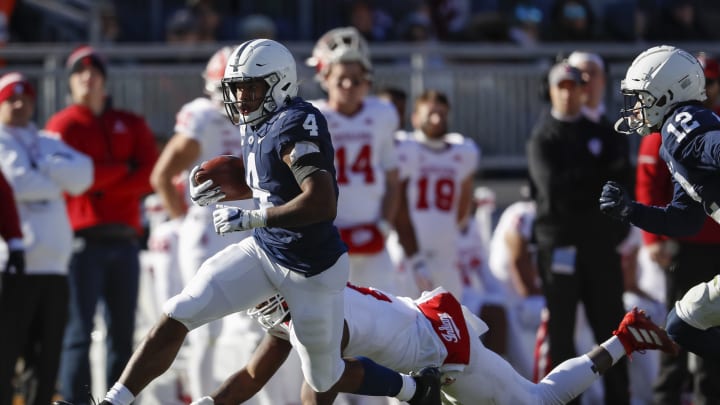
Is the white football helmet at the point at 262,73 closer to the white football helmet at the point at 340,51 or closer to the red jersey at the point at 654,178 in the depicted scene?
the white football helmet at the point at 340,51

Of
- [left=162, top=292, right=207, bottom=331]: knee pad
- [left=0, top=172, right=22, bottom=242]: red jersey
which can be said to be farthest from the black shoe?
[left=0, top=172, right=22, bottom=242]: red jersey

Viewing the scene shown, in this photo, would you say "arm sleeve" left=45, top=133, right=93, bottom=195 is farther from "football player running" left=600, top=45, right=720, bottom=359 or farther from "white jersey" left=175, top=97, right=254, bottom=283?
"football player running" left=600, top=45, right=720, bottom=359

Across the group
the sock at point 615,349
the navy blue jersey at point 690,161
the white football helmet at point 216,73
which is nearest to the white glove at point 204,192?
the navy blue jersey at point 690,161

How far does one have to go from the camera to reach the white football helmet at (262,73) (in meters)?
5.71

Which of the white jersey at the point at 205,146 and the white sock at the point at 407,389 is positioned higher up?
the white jersey at the point at 205,146

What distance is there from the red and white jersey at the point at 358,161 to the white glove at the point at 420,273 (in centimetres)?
47

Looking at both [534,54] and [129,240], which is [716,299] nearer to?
[129,240]

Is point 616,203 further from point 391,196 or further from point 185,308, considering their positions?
point 391,196

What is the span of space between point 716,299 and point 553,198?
2162 millimetres

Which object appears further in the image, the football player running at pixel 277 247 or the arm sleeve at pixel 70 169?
the arm sleeve at pixel 70 169

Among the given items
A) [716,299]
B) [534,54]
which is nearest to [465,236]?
[534,54]

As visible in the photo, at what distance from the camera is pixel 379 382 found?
5.89m

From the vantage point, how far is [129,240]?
8.23 m

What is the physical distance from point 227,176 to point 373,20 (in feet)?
24.0
